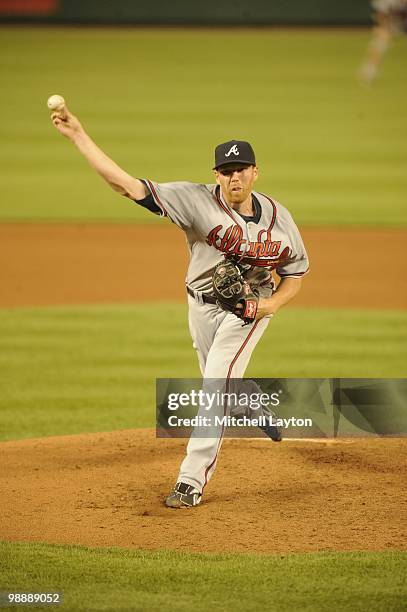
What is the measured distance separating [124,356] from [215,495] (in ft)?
11.8

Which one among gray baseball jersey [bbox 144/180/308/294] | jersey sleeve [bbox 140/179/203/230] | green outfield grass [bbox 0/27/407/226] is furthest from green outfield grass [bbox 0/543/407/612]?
green outfield grass [bbox 0/27/407/226]

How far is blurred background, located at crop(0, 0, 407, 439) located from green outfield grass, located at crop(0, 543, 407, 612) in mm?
2585

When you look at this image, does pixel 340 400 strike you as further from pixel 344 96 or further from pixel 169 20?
pixel 169 20

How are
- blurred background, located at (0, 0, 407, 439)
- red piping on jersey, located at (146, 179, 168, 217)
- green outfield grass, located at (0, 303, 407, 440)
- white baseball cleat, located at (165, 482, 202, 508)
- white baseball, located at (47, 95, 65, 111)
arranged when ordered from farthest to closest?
blurred background, located at (0, 0, 407, 439) < green outfield grass, located at (0, 303, 407, 440) < white baseball cleat, located at (165, 482, 202, 508) < red piping on jersey, located at (146, 179, 168, 217) < white baseball, located at (47, 95, 65, 111)

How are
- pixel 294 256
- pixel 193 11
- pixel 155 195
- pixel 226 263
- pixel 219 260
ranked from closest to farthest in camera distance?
1. pixel 155 195
2. pixel 226 263
3. pixel 219 260
4. pixel 294 256
5. pixel 193 11

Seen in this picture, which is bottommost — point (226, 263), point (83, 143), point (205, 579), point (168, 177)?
point (205, 579)

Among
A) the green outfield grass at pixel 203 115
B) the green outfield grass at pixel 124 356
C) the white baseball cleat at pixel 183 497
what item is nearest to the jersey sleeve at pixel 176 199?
the white baseball cleat at pixel 183 497

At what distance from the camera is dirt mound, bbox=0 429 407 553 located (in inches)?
221

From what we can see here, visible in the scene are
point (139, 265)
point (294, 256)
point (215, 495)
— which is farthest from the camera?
point (139, 265)

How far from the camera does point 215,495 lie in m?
6.26

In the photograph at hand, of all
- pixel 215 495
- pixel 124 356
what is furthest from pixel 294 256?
pixel 124 356

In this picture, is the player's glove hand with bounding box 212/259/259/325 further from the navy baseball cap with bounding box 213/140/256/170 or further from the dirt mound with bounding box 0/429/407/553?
the dirt mound with bounding box 0/429/407/553

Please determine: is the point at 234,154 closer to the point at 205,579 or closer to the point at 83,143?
the point at 83,143

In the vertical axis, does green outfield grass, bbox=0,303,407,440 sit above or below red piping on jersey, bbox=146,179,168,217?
below
